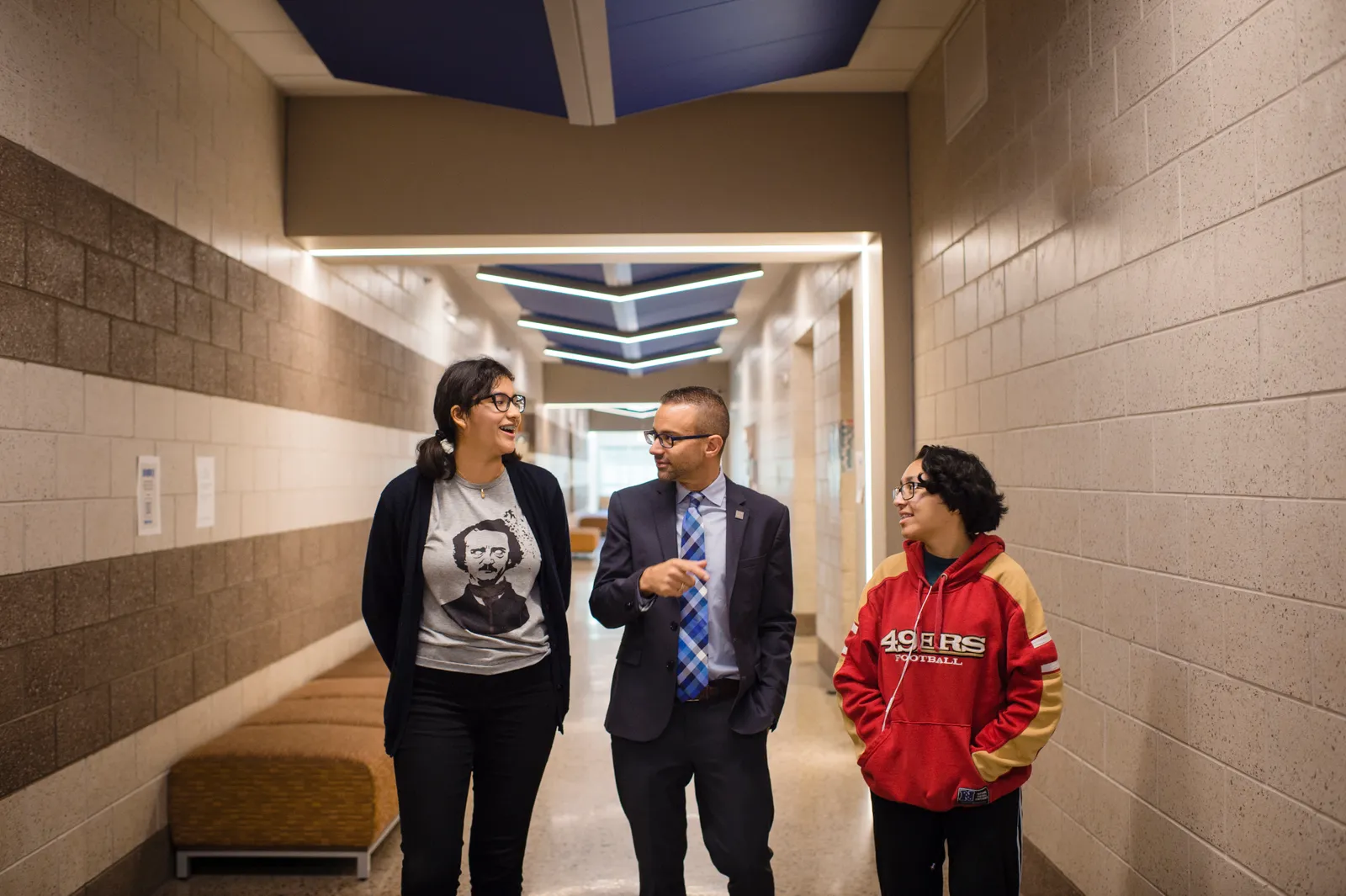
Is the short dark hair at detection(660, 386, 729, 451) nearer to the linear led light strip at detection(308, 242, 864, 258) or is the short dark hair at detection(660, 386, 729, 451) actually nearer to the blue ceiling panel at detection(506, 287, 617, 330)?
the linear led light strip at detection(308, 242, 864, 258)

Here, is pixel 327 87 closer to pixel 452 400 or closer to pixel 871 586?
pixel 452 400

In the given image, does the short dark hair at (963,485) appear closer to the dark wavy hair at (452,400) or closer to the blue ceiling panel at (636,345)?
the dark wavy hair at (452,400)

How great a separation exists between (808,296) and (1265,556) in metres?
5.94

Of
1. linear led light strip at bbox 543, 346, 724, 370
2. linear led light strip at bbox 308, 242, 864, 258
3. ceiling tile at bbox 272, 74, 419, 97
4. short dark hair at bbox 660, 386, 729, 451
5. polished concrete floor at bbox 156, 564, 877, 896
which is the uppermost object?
ceiling tile at bbox 272, 74, 419, 97

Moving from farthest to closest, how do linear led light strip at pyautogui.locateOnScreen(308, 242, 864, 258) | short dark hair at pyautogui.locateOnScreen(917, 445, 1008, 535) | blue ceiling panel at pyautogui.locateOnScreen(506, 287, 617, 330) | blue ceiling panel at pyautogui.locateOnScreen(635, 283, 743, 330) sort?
blue ceiling panel at pyautogui.locateOnScreen(635, 283, 743, 330)
blue ceiling panel at pyautogui.locateOnScreen(506, 287, 617, 330)
linear led light strip at pyautogui.locateOnScreen(308, 242, 864, 258)
short dark hair at pyautogui.locateOnScreen(917, 445, 1008, 535)

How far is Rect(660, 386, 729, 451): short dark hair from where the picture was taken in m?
2.41

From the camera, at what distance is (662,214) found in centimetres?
494

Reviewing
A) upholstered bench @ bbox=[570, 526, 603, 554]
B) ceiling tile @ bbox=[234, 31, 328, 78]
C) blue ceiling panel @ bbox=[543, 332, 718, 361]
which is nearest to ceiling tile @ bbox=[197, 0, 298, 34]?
ceiling tile @ bbox=[234, 31, 328, 78]

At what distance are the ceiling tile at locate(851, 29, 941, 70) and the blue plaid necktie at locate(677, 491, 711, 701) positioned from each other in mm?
2803

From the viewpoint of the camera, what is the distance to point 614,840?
Answer: 395 centimetres

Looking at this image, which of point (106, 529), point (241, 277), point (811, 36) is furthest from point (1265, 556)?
point (241, 277)

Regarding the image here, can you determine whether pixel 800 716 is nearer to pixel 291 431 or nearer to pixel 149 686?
pixel 291 431

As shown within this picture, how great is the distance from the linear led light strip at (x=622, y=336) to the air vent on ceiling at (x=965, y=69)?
6251mm

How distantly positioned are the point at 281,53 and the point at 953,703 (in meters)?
3.89
